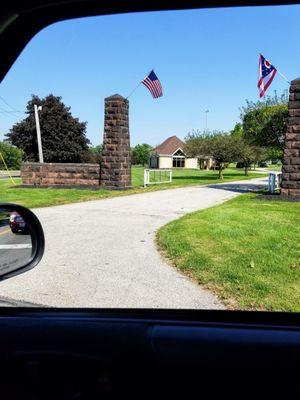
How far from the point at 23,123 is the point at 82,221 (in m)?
40.4

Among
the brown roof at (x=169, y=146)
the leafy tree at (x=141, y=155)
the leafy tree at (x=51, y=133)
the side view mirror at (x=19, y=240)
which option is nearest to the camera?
the side view mirror at (x=19, y=240)

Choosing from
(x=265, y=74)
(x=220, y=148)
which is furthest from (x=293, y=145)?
(x=220, y=148)

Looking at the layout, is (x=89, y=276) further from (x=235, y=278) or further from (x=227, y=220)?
(x=227, y=220)

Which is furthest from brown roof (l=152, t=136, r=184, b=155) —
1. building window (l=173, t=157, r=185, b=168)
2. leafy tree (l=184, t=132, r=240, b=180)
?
leafy tree (l=184, t=132, r=240, b=180)

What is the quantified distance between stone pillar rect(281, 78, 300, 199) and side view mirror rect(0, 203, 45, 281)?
1293 cm

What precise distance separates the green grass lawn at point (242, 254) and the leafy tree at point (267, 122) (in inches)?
603

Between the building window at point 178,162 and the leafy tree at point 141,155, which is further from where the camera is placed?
the leafy tree at point 141,155

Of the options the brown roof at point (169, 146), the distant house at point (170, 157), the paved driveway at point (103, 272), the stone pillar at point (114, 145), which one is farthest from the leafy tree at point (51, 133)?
the paved driveway at point (103, 272)

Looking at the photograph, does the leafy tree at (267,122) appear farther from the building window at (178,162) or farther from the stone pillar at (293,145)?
the building window at (178,162)

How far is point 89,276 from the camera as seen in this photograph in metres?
5.61

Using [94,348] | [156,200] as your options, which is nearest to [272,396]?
[94,348]

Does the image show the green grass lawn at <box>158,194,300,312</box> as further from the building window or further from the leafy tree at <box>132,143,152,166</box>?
the leafy tree at <box>132,143,152,166</box>

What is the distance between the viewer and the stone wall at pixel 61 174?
19.8m

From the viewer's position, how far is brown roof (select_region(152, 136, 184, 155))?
79688 millimetres
